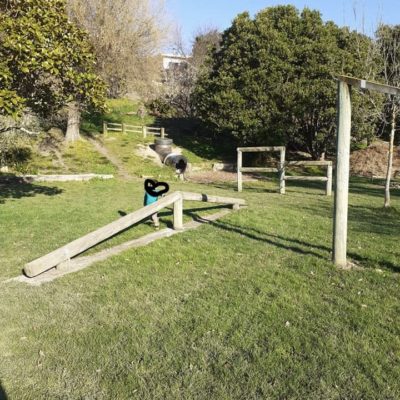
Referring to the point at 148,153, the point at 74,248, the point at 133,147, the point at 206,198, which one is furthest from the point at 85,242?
the point at 133,147

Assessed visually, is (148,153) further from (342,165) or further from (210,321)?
(210,321)

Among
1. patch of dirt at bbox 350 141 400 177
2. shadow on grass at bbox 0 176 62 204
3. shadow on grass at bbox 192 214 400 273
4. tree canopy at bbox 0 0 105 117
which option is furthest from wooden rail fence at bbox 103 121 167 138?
shadow on grass at bbox 192 214 400 273

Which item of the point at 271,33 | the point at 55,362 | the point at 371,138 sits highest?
the point at 271,33

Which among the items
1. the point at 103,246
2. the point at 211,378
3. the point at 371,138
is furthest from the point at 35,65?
the point at 371,138

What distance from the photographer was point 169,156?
22078mm

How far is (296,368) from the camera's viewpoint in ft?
11.1

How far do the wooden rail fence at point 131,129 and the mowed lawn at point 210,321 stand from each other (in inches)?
731

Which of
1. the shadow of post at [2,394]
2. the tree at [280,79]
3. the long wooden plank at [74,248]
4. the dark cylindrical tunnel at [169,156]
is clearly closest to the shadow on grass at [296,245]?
the long wooden plank at [74,248]

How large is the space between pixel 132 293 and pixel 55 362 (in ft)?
5.19

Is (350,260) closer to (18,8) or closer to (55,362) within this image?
(55,362)

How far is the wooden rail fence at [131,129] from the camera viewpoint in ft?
85.3

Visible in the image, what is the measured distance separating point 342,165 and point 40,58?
6153 mm

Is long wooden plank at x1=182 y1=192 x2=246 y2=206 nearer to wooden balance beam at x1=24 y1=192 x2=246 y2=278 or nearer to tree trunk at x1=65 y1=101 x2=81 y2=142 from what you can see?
wooden balance beam at x1=24 y1=192 x2=246 y2=278

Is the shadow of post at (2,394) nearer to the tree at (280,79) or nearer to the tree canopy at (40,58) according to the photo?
the tree canopy at (40,58)
